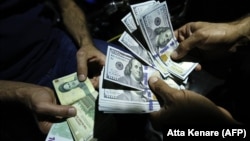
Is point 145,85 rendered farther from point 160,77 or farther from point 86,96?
point 86,96

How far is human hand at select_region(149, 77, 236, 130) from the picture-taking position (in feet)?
4.38

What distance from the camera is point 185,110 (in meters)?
1.37

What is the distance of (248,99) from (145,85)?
565mm

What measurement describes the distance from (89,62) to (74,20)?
355mm

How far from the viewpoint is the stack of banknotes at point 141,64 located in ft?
4.90

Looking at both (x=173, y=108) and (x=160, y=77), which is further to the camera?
(x=160, y=77)

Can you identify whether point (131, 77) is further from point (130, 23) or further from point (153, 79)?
point (130, 23)

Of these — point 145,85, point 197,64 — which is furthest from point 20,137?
point 197,64

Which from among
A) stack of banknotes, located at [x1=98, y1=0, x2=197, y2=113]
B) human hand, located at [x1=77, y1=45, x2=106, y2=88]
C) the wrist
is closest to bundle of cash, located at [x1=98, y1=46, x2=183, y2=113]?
stack of banknotes, located at [x1=98, y1=0, x2=197, y2=113]

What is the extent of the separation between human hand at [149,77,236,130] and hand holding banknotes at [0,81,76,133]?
45 cm

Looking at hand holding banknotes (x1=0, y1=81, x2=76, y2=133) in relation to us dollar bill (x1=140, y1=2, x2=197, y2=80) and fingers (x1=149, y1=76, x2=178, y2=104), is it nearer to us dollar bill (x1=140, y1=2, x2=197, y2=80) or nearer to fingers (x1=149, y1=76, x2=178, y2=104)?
fingers (x1=149, y1=76, x2=178, y2=104)

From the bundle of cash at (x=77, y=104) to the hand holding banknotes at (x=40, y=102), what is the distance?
0.16 feet

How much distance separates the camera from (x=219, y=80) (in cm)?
199

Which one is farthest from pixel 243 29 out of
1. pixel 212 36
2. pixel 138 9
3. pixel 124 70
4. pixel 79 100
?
pixel 79 100
